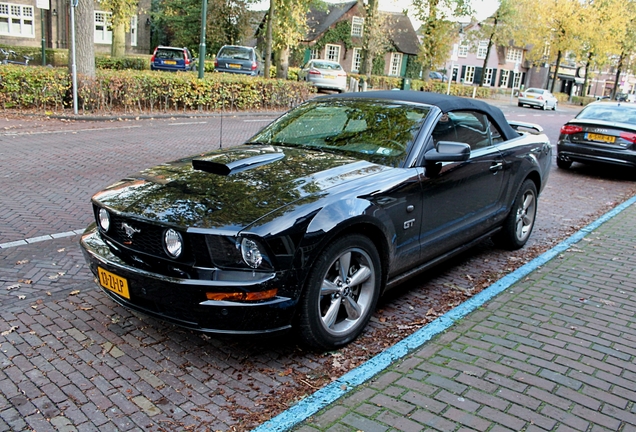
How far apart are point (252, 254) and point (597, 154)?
381 inches

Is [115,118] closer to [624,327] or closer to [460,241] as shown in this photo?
[460,241]

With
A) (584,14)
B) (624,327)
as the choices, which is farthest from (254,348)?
(584,14)

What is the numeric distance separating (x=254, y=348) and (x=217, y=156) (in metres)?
1.48

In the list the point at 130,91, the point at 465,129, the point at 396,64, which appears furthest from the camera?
the point at 396,64

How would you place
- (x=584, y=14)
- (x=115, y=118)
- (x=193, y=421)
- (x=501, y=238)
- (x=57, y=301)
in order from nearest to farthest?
(x=193, y=421) < (x=57, y=301) < (x=501, y=238) < (x=115, y=118) < (x=584, y=14)

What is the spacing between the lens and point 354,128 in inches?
179

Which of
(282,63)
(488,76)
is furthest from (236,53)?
(488,76)

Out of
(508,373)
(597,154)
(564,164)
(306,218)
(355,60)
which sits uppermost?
(355,60)

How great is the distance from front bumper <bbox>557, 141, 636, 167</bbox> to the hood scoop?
8659 millimetres

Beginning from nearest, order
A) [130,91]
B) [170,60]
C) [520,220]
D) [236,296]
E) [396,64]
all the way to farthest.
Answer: [236,296]
[520,220]
[130,91]
[170,60]
[396,64]

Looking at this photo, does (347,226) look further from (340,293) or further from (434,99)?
(434,99)

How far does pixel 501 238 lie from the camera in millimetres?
5863

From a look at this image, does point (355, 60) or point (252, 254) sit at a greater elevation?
point (355, 60)

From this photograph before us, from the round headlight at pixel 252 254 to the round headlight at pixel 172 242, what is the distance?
14.8 inches
